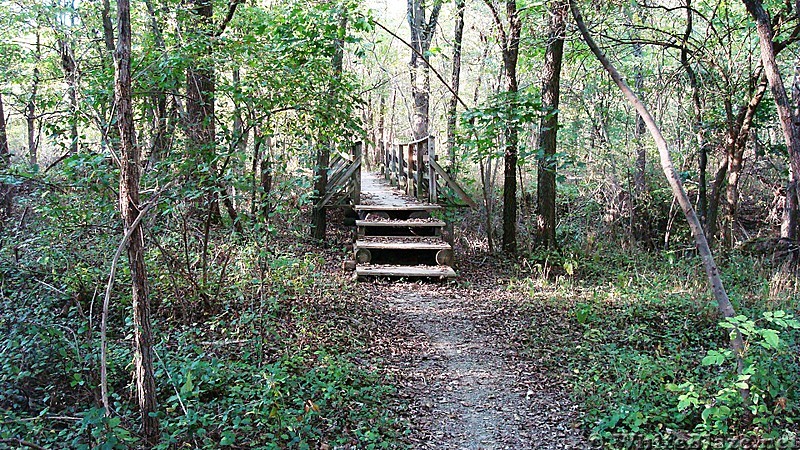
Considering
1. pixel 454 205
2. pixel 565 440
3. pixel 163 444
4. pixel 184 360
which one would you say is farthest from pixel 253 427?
pixel 454 205

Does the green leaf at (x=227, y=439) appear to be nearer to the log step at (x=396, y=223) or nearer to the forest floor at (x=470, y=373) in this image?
the forest floor at (x=470, y=373)

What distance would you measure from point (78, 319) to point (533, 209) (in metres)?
10.1

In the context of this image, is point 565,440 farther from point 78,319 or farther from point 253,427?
point 78,319

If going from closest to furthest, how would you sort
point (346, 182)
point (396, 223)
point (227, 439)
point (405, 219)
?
point (227, 439), point (396, 223), point (405, 219), point (346, 182)

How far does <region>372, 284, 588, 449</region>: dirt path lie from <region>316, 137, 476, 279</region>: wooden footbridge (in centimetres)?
168

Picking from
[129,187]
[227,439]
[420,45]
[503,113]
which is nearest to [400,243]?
[503,113]

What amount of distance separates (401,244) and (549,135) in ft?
9.44

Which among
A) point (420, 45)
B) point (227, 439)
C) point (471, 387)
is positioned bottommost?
point (471, 387)

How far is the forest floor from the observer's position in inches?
174

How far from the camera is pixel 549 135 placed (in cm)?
894

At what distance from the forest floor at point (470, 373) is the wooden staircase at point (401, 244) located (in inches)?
23.2

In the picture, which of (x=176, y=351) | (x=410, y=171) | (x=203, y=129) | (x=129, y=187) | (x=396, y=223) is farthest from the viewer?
(x=410, y=171)

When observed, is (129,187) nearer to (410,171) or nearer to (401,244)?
(401,244)

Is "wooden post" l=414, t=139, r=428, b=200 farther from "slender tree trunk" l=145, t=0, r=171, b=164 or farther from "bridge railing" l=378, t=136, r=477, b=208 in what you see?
"slender tree trunk" l=145, t=0, r=171, b=164
